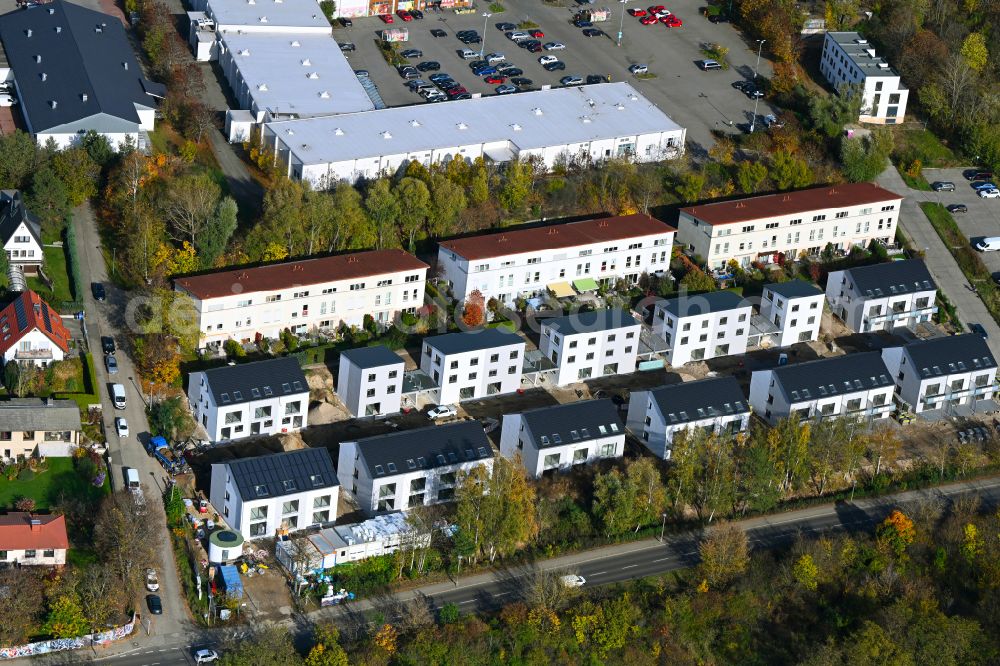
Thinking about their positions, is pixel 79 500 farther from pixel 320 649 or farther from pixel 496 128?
pixel 496 128

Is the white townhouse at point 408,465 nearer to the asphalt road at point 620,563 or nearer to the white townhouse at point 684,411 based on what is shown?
the asphalt road at point 620,563

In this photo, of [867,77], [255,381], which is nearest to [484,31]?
[867,77]

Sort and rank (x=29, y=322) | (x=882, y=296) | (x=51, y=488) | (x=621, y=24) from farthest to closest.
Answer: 1. (x=621, y=24)
2. (x=882, y=296)
3. (x=29, y=322)
4. (x=51, y=488)

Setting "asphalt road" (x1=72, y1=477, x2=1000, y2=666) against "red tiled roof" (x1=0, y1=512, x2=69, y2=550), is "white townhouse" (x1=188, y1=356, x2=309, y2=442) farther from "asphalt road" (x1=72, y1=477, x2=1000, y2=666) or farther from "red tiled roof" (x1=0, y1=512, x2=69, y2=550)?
"asphalt road" (x1=72, y1=477, x2=1000, y2=666)

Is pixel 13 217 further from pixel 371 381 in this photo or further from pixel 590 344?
pixel 590 344

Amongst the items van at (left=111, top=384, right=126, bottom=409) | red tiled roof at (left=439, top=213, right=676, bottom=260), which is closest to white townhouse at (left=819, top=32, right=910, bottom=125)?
red tiled roof at (left=439, top=213, right=676, bottom=260)

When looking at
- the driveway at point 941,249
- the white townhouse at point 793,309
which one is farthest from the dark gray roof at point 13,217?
the driveway at point 941,249
